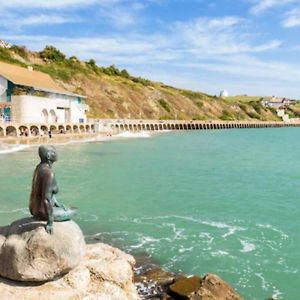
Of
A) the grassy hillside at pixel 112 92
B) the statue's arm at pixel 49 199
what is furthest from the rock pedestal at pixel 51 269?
the grassy hillside at pixel 112 92

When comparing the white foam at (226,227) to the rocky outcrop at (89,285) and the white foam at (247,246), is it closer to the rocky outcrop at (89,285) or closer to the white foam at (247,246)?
the white foam at (247,246)

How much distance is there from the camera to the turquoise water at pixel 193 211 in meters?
14.6

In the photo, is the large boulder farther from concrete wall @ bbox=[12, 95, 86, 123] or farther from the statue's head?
concrete wall @ bbox=[12, 95, 86, 123]

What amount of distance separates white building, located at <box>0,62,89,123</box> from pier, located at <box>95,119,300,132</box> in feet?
23.9

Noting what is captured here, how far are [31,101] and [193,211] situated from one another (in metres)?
43.2

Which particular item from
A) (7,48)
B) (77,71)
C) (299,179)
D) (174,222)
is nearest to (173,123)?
(77,71)

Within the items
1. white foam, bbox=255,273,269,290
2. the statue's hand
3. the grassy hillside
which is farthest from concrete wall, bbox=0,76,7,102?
the statue's hand

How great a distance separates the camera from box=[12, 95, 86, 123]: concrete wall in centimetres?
5853

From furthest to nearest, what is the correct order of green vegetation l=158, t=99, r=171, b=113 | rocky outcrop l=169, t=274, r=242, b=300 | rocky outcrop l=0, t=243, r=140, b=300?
green vegetation l=158, t=99, r=171, b=113 < rocky outcrop l=169, t=274, r=242, b=300 < rocky outcrop l=0, t=243, r=140, b=300

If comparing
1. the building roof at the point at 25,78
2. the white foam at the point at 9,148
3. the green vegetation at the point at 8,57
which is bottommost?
the white foam at the point at 9,148

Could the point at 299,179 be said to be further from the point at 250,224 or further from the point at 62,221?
the point at 62,221

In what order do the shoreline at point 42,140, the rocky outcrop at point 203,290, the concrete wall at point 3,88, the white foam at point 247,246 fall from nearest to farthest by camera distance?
1. the rocky outcrop at point 203,290
2. the white foam at point 247,246
3. the shoreline at point 42,140
4. the concrete wall at point 3,88

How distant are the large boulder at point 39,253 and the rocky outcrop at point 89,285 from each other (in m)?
0.16

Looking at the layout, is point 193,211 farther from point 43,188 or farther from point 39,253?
point 39,253
